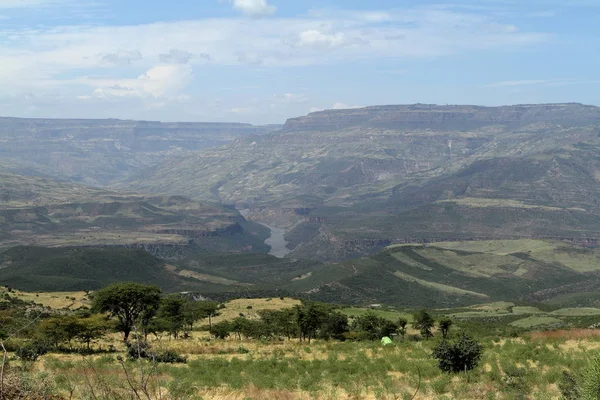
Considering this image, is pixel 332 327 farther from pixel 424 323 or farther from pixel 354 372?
pixel 354 372

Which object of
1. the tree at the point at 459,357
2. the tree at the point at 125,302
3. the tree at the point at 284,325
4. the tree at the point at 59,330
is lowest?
the tree at the point at 284,325

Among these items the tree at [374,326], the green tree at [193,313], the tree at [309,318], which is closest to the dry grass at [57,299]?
the green tree at [193,313]

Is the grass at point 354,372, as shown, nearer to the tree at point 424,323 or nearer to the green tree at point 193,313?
the green tree at point 193,313

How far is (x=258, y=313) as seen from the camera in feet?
357

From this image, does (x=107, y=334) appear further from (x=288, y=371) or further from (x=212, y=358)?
(x=288, y=371)

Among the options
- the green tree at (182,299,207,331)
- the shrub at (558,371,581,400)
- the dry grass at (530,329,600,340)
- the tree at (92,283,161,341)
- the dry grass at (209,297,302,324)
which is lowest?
the dry grass at (209,297,302,324)

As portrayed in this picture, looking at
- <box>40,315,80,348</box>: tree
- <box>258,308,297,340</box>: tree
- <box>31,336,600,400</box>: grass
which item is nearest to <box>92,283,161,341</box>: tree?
<box>40,315,80,348</box>: tree

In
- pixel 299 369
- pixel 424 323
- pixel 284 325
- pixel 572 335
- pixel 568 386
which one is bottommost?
pixel 424 323

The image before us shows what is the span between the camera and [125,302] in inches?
2233

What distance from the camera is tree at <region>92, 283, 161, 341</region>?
55969 mm

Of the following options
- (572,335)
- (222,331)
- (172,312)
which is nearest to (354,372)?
(572,335)

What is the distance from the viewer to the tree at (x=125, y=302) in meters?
56.0

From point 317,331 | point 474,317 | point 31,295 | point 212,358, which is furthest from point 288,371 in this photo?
point 474,317

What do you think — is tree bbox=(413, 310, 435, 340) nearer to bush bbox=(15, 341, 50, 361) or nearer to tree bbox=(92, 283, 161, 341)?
tree bbox=(92, 283, 161, 341)
